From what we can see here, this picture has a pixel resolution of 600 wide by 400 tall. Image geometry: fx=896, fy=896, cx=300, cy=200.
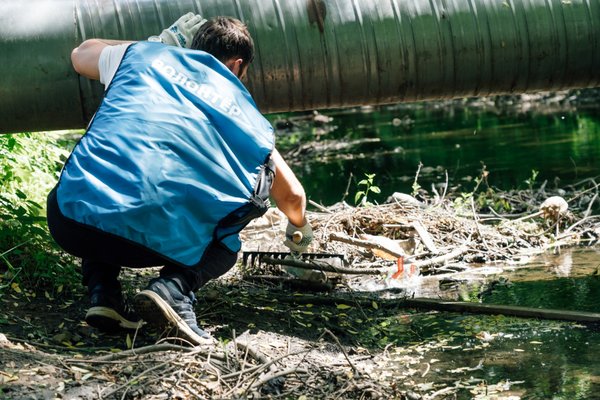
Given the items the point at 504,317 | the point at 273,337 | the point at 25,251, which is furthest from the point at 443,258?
the point at 25,251

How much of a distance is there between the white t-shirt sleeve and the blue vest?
0.39 ft

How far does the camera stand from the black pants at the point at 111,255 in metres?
3.66

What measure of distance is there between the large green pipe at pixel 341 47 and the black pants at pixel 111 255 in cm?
144

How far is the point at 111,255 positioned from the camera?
3730 mm

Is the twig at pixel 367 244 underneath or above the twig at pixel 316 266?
underneath

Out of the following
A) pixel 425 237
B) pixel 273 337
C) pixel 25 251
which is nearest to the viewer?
pixel 273 337

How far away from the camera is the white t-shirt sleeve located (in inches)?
163

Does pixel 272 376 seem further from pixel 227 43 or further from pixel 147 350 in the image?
pixel 227 43

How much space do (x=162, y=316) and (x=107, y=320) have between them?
0.33 m

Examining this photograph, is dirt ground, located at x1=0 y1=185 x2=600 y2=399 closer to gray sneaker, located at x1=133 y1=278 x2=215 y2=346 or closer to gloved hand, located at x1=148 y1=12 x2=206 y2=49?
gray sneaker, located at x1=133 y1=278 x2=215 y2=346

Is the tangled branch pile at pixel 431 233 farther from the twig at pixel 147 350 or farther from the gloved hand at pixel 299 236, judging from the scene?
the twig at pixel 147 350

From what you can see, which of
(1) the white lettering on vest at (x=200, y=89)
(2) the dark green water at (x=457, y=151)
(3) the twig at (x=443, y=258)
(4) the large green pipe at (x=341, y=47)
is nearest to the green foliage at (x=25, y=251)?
(4) the large green pipe at (x=341, y=47)

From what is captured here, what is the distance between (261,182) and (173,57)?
67cm

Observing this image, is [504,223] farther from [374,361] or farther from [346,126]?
[346,126]
